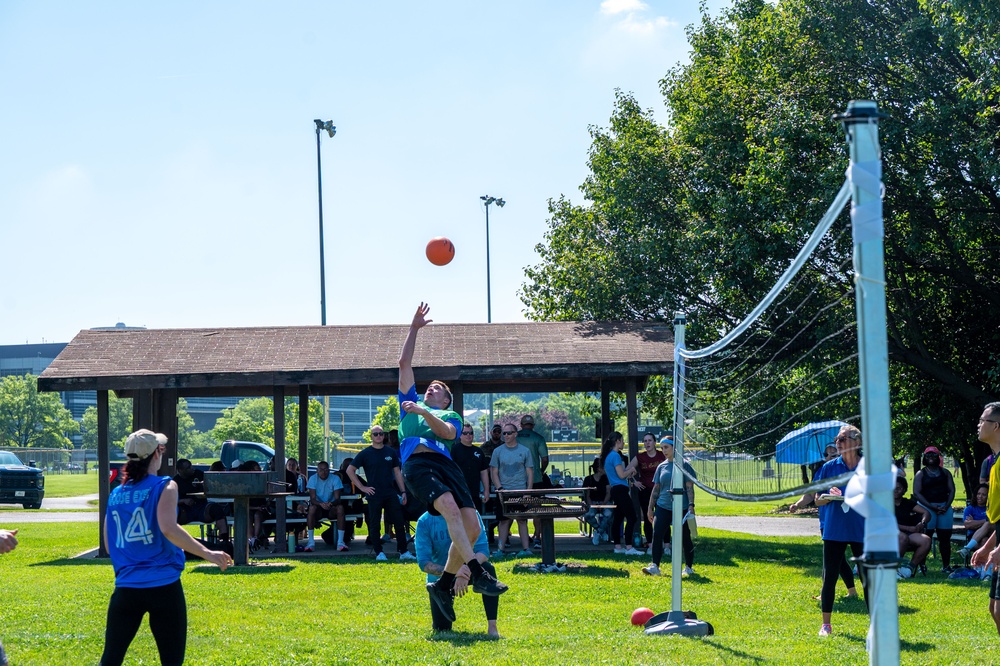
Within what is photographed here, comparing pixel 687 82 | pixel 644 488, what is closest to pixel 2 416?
pixel 687 82

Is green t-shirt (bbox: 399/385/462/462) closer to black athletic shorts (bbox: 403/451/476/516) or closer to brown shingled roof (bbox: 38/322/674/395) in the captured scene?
black athletic shorts (bbox: 403/451/476/516)

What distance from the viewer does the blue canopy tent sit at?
22859 millimetres

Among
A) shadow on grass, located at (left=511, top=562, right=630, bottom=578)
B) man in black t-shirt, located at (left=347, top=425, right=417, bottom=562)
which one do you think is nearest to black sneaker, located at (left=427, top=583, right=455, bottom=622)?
shadow on grass, located at (left=511, top=562, right=630, bottom=578)

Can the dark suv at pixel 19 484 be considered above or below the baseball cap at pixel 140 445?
below

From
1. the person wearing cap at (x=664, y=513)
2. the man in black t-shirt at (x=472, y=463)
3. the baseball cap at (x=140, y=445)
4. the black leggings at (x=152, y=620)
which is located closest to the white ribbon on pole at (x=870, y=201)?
the baseball cap at (x=140, y=445)

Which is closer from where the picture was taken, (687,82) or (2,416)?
(687,82)

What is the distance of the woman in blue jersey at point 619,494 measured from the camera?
15859mm

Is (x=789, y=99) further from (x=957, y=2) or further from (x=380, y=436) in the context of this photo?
(x=380, y=436)

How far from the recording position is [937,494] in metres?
14.5

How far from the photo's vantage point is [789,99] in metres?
20.0

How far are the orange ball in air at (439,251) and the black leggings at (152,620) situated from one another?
6.27 m

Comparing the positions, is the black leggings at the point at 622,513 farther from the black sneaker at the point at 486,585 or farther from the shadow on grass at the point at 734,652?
the black sneaker at the point at 486,585

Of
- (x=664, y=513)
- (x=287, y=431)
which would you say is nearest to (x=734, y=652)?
(x=664, y=513)

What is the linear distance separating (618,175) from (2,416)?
77.1 metres
